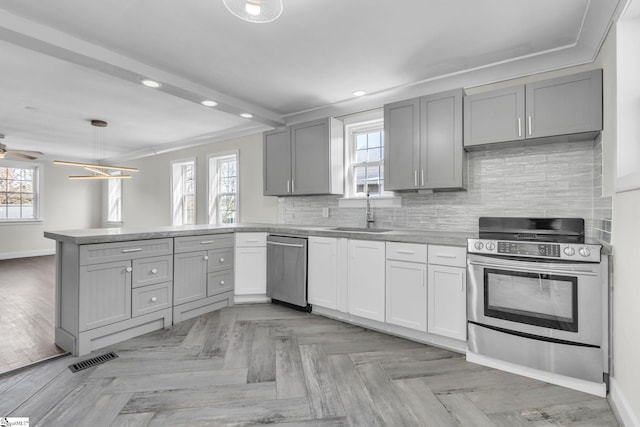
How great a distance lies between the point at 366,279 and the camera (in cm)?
305

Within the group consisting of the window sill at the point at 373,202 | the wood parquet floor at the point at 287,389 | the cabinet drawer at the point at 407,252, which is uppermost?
the window sill at the point at 373,202

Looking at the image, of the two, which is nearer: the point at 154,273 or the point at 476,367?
the point at 476,367

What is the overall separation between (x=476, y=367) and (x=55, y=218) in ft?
30.8

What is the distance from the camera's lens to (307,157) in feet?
13.4

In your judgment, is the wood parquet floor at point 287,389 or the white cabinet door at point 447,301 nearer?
the wood parquet floor at point 287,389

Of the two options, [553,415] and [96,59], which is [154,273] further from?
[553,415]

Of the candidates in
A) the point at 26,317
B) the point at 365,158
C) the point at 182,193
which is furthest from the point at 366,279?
the point at 182,193

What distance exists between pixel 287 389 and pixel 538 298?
1.81m

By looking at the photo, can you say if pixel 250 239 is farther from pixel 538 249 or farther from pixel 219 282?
pixel 538 249

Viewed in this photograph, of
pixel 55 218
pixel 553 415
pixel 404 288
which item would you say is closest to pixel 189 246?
pixel 404 288

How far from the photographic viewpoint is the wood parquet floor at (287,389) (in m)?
1.79

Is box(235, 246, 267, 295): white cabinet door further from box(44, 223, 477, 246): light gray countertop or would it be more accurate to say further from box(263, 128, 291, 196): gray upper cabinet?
box(263, 128, 291, 196): gray upper cabinet

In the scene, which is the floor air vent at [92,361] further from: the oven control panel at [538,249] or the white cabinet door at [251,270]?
the oven control panel at [538,249]

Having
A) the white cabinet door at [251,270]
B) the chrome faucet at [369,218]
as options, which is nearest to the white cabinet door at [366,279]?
the chrome faucet at [369,218]
